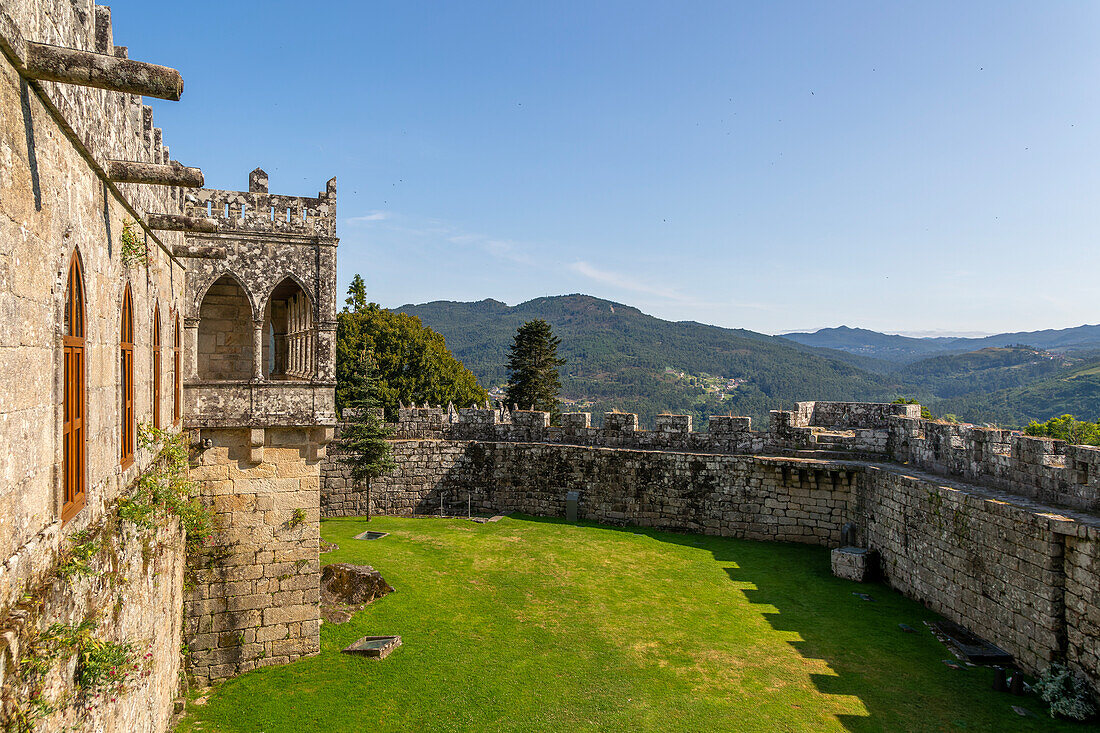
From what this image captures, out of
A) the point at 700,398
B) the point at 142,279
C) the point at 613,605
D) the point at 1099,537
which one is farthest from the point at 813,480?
the point at 700,398

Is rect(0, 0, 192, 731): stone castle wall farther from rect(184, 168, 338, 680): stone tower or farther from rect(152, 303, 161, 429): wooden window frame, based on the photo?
rect(184, 168, 338, 680): stone tower

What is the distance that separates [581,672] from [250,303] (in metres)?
7.74

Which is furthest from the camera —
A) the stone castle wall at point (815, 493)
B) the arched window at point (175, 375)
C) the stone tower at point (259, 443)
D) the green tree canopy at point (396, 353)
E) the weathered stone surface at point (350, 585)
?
the green tree canopy at point (396, 353)

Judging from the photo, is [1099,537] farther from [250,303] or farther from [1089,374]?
[1089,374]

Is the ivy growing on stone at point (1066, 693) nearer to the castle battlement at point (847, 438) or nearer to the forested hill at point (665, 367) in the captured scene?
the castle battlement at point (847, 438)

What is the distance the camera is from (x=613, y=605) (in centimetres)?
1230

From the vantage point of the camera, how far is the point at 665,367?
137 metres

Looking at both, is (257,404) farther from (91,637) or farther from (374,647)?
(91,637)

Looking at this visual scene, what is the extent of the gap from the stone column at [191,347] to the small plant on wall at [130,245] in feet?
12.2


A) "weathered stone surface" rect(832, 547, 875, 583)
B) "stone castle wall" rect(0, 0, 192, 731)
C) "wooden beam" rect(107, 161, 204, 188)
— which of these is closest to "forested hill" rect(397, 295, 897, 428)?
"weathered stone surface" rect(832, 547, 875, 583)

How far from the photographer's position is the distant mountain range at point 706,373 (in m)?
111

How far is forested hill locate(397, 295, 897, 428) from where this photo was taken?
116688mm

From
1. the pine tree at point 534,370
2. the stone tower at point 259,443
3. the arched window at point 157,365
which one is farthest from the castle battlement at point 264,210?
the pine tree at point 534,370

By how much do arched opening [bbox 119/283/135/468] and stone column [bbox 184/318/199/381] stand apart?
142 inches
